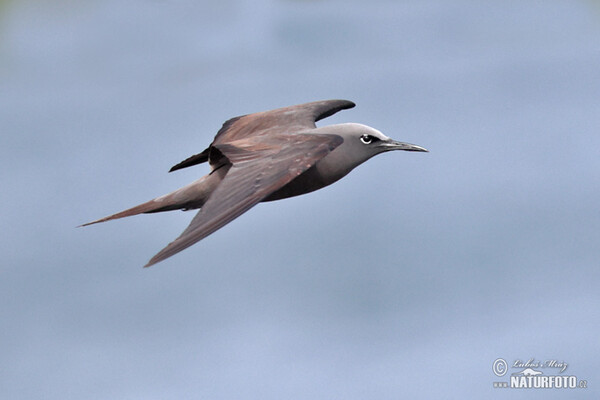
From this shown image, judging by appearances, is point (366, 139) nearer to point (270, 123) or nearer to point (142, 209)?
point (270, 123)

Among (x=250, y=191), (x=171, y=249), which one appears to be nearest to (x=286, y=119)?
(x=250, y=191)

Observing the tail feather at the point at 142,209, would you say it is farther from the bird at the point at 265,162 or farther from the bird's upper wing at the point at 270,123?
the bird's upper wing at the point at 270,123

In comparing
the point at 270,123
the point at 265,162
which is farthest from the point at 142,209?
the point at 270,123

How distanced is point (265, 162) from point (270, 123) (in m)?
2.47

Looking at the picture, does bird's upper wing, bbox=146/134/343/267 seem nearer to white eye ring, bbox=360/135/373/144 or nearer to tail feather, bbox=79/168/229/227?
tail feather, bbox=79/168/229/227

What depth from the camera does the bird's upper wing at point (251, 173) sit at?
8.49 meters

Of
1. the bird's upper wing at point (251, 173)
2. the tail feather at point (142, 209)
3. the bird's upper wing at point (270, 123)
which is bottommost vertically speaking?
A: the tail feather at point (142, 209)

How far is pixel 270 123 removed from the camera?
12.2 metres

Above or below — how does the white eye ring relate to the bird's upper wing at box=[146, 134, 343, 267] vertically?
above

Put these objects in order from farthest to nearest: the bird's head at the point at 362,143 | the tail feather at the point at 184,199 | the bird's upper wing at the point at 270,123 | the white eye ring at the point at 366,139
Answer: the bird's upper wing at the point at 270,123 < the white eye ring at the point at 366,139 < the bird's head at the point at 362,143 < the tail feather at the point at 184,199

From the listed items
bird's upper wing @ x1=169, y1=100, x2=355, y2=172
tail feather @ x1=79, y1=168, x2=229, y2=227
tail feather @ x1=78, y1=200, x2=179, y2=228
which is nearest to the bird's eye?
bird's upper wing @ x1=169, y1=100, x2=355, y2=172

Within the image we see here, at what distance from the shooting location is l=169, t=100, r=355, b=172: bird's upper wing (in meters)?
11.8

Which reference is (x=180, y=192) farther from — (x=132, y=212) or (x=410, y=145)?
(x=410, y=145)

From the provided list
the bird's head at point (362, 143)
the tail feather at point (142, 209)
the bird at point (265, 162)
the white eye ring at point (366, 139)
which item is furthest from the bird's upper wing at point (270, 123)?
the tail feather at point (142, 209)
